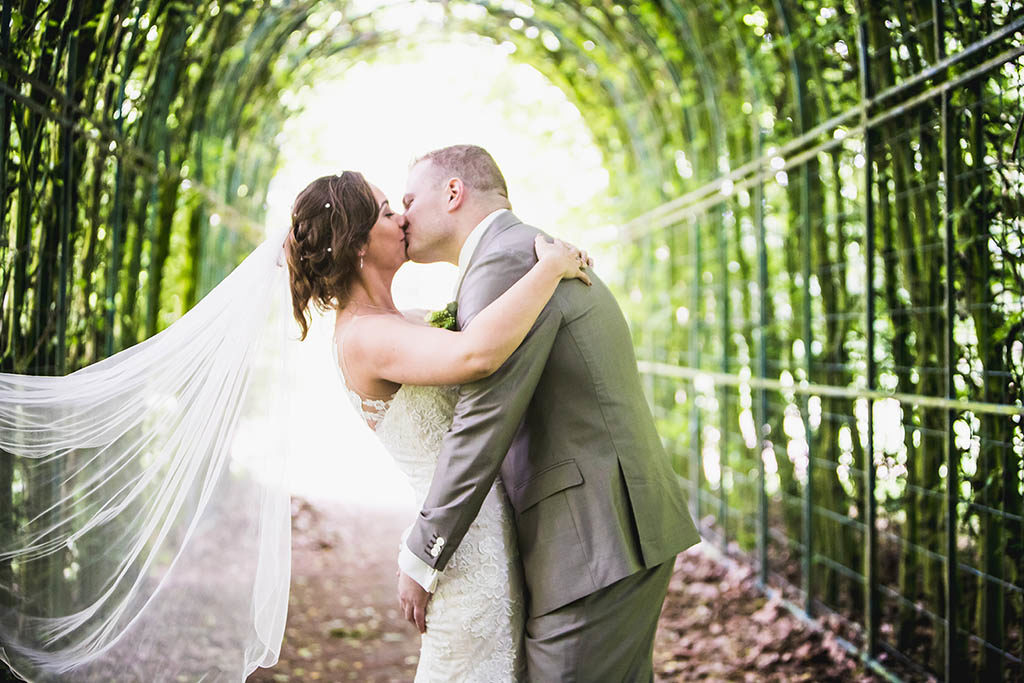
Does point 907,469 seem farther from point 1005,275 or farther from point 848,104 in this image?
point 848,104

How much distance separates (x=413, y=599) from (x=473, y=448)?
50 centimetres

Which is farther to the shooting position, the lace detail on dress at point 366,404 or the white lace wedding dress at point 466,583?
the lace detail on dress at point 366,404

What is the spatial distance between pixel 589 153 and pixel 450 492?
8.19 m

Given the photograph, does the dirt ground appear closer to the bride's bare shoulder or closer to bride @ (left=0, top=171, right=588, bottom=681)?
bride @ (left=0, top=171, right=588, bottom=681)

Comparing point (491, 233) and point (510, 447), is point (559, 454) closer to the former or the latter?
point (510, 447)

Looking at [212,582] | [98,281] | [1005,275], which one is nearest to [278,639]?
[212,582]

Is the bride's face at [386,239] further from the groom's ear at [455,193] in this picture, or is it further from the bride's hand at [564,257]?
the bride's hand at [564,257]

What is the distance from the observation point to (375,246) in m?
2.77

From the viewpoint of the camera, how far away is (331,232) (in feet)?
8.86

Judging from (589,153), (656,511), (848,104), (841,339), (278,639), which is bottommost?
(278,639)

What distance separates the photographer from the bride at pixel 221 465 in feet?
8.16

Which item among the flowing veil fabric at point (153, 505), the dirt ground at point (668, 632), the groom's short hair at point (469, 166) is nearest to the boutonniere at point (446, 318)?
the groom's short hair at point (469, 166)

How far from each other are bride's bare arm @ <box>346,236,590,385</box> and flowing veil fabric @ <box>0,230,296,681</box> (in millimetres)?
475

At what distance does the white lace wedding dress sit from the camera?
2.53 m
